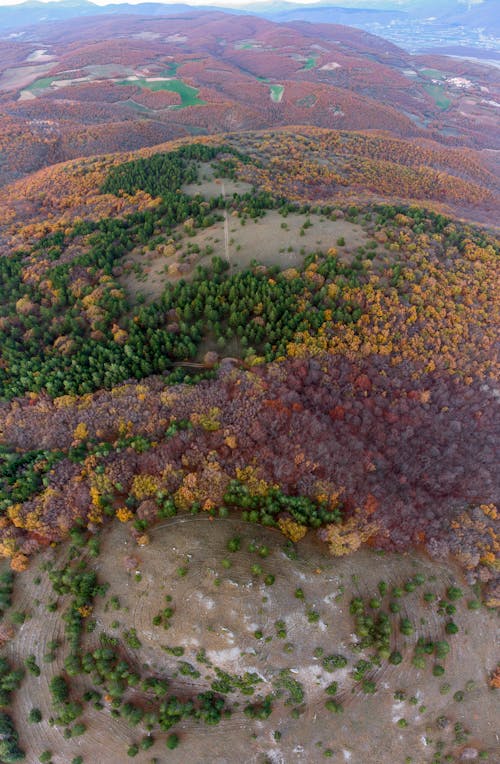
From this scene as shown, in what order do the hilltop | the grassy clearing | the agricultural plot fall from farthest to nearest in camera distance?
the grassy clearing
the hilltop
the agricultural plot

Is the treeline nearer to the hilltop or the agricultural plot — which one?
the hilltop

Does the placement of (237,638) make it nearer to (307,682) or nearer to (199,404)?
(307,682)

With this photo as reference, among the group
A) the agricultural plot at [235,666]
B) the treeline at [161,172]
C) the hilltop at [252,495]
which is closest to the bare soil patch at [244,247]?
the hilltop at [252,495]

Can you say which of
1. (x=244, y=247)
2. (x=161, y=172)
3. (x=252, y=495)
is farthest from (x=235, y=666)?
(x=161, y=172)

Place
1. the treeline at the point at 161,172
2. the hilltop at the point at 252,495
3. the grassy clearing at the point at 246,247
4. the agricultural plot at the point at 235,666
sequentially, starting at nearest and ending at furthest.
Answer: the agricultural plot at the point at 235,666
the hilltop at the point at 252,495
the grassy clearing at the point at 246,247
the treeline at the point at 161,172

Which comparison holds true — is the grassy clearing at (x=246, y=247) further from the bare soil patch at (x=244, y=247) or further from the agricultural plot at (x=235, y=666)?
the agricultural plot at (x=235, y=666)

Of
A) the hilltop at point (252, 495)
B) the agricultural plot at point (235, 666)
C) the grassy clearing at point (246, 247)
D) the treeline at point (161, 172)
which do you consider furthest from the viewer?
the treeline at point (161, 172)

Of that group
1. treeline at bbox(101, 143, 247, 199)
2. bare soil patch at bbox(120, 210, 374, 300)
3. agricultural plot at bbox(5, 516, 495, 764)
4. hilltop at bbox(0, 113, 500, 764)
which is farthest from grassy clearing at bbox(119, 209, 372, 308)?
agricultural plot at bbox(5, 516, 495, 764)

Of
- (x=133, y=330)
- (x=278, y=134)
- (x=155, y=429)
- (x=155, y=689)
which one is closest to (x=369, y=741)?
(x=155, y=689)

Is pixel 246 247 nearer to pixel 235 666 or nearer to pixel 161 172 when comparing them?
pixel 161 172
